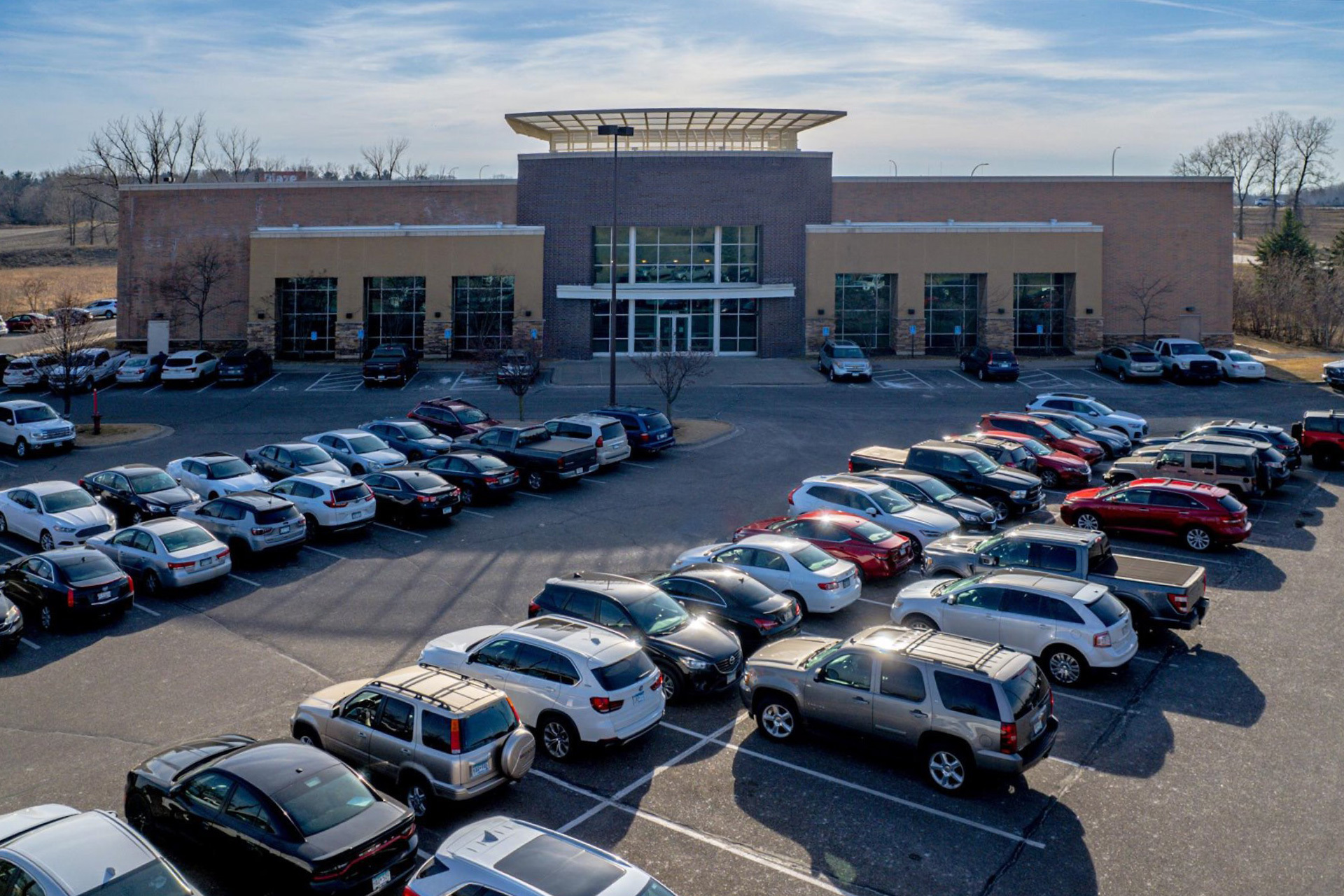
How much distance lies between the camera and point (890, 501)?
2067 centimetres

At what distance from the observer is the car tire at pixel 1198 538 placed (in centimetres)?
2048

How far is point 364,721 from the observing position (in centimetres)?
1130

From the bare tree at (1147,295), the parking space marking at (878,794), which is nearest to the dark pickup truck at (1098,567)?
the parking space marking at (878,794)

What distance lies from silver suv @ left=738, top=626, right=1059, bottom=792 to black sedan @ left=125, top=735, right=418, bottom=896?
4.57 m

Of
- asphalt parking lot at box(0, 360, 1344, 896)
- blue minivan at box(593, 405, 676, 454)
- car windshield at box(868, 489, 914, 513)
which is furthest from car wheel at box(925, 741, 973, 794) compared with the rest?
blue minivan at box(593, 405, 676, 454)

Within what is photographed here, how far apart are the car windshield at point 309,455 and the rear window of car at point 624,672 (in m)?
15.3

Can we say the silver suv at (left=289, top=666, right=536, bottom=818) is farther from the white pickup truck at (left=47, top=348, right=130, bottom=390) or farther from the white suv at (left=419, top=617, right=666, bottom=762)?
the white pickup truck at (left=47, top=348, right=130, bottom=390)

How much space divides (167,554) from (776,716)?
11.4 m

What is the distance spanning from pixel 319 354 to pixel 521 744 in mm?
41234

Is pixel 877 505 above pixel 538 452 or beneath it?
beneath

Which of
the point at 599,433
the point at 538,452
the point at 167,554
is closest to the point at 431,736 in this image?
the point at 167,554

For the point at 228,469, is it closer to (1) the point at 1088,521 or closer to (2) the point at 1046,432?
(1) the point at 1088,521

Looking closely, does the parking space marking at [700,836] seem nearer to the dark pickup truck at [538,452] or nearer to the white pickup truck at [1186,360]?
the dark pickup truck at [538,452]

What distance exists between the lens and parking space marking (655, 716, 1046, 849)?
10.5m
